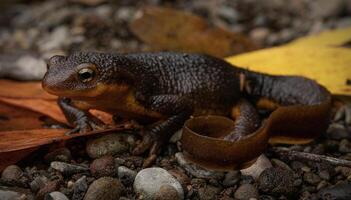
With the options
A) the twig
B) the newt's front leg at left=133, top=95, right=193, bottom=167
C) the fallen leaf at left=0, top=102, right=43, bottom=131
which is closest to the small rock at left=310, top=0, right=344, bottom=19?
the newt's front leg at left=133, top=95, right=193, bottom=167

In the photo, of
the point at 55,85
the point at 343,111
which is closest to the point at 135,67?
the point at 55,85

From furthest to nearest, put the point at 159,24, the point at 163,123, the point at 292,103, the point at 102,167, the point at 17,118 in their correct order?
1. the point at 159,24
2. the point at 292,103
3. the point at 17,118
4. the point at 163,123
5. the point at 102,167

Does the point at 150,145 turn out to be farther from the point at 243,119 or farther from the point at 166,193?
the point at 243,119

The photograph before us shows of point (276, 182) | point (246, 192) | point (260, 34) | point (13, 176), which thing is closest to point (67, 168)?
point (13, 176)

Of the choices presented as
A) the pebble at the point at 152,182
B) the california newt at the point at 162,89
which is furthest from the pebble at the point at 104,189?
the california newt at the point at 162,89

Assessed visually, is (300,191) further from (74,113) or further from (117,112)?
(74,113)

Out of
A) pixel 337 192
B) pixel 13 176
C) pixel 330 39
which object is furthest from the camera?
pixel 330 39

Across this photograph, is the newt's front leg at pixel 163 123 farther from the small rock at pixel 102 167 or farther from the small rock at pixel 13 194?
the small rock at pixel 13 194
